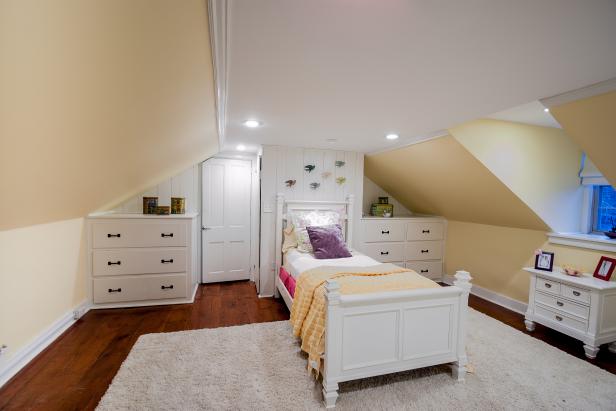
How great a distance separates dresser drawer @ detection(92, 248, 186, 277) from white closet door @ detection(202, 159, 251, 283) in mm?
830

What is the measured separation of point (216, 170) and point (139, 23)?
3.56 m

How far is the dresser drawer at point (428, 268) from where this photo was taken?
170 inches

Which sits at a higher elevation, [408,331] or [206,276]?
[408,331]

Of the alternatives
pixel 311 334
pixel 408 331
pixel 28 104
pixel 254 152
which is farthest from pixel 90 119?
pixel 254 152

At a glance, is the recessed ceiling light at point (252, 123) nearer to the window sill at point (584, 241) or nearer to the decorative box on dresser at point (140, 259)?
the decorative box on dresser at point (140, 259)

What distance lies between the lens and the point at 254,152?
4.25 metres

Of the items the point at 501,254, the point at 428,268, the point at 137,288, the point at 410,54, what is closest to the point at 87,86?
the point at 410,54

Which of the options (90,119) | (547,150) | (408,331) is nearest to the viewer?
(90,119)

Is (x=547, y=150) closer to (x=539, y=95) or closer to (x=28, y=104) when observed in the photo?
(x=539, y=95)

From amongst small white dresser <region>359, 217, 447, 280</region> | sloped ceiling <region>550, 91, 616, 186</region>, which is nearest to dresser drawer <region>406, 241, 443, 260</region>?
small white dresser <region>359, 217, 447, 280</region>

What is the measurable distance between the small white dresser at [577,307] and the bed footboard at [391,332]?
49.7 inches

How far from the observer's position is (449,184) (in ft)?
11.4

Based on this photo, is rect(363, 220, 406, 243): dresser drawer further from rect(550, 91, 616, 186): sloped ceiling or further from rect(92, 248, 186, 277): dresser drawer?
rect(92, 248, 186, 277): dresser drawer

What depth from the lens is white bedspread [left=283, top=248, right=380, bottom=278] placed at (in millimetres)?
2773
